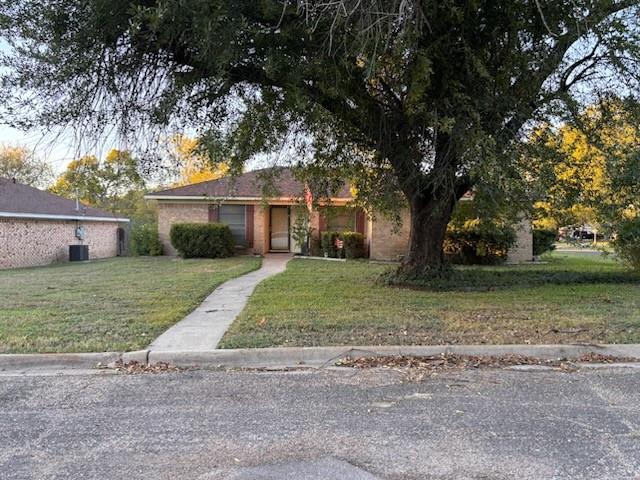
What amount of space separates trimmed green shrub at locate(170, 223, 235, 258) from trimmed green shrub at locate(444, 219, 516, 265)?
8.82 metres

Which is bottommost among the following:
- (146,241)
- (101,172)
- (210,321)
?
(210,321)

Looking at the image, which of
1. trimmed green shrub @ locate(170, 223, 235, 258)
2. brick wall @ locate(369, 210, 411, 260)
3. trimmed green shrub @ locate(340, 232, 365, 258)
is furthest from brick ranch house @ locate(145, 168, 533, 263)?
trimmed green shrub @ locate(170, 223, 235, 258)

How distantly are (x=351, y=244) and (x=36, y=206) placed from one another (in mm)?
13856

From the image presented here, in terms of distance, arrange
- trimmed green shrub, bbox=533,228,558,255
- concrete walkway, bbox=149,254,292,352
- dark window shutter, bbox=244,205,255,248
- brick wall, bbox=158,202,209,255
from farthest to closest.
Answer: dark window shutter, bbox=244,205,255,248 < brick wall, bbox=158,202,209,255 < trimmed green shrub, bbox=533,228,558,255 < concrete walkway, bbox=149,254,292,352

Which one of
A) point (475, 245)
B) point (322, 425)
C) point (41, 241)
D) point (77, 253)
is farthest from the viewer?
point (77, 253)

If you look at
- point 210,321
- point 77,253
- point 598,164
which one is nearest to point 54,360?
point 210,321

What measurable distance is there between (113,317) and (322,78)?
491cm

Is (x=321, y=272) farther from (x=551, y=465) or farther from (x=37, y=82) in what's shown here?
(x=551, y=465)

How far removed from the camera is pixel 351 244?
20531 mm

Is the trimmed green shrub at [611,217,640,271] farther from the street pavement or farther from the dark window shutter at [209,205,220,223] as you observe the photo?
the dark window shutter at [209,205,220,223]

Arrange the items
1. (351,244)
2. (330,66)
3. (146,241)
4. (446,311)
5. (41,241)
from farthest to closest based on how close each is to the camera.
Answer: (146,241), (41,241), (351,244), (446,311), (330,66)

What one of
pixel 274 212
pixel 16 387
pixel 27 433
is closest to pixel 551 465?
pixel 27 433

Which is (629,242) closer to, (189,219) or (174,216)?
(189,219)

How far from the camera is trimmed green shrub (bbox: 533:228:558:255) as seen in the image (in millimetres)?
21891
